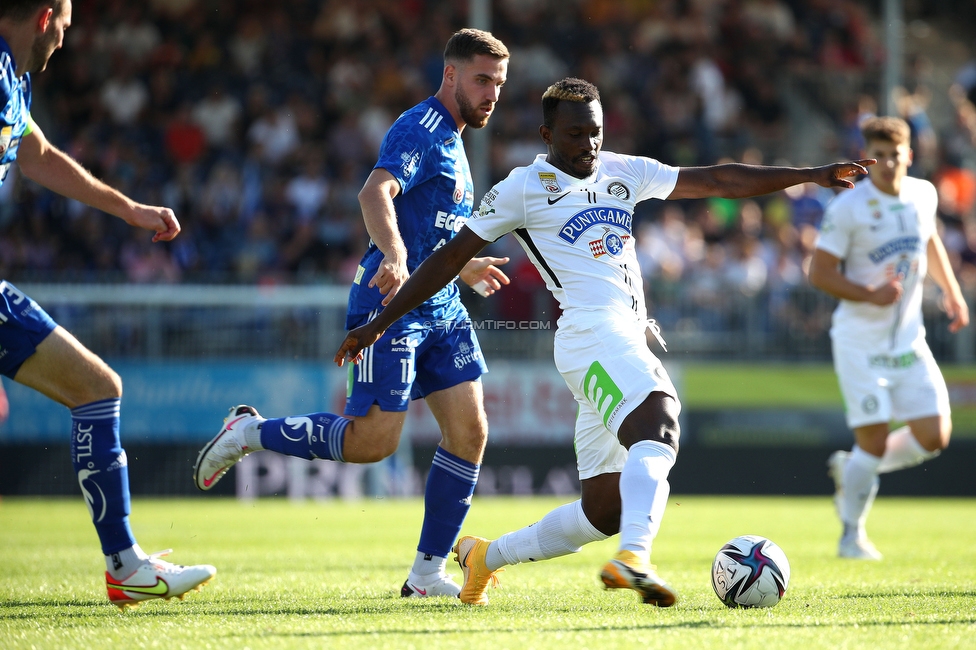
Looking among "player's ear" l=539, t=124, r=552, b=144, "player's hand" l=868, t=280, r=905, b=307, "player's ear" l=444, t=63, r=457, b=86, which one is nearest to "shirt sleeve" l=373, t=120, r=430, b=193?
"player's ear" l=444, t=63, r=457, b=86

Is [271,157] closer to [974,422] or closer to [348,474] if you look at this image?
[348,474]

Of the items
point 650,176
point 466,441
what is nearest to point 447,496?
point 466,441

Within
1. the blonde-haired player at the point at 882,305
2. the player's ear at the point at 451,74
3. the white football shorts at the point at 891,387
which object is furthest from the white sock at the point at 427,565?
the white football shorts at the point at 891,387

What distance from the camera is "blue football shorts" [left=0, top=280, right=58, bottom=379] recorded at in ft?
15.6

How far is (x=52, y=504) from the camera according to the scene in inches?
511

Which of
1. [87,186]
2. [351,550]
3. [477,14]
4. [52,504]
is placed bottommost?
[52,504]

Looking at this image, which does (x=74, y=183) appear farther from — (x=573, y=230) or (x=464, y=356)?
(x=573, y=230)

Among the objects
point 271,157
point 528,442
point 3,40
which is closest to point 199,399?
point 528,442

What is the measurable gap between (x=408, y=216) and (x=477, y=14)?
10.4 m

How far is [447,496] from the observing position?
5629mm

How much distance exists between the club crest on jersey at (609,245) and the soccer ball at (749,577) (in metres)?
1.38

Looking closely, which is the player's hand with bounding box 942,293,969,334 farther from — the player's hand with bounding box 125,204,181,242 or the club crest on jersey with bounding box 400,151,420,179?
the player's hand with bounding box 125,204,181,242

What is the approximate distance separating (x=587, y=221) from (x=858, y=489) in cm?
392

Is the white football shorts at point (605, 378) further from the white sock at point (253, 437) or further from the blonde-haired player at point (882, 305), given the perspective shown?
the blonde-haired player at point (882, 305)
